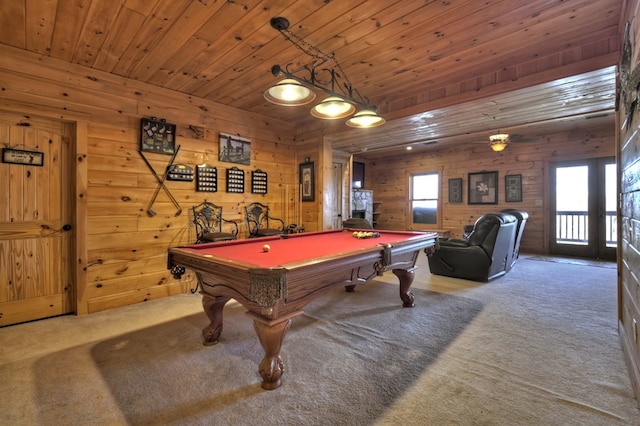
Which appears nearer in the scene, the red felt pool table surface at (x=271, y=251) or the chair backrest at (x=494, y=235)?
the red felt pool table surface at (x=271, y=251)

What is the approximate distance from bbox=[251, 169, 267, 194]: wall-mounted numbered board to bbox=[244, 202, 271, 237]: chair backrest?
0.21 meters

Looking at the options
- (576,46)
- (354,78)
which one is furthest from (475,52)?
(354,78)

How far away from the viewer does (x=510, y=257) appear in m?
4.64

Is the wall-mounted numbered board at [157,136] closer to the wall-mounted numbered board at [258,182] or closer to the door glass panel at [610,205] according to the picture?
the wall-mounted numbered board at [258,182]

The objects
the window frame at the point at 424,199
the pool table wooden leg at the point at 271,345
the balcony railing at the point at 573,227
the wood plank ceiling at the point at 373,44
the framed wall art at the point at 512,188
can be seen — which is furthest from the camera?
the window frame at the point at 424,199

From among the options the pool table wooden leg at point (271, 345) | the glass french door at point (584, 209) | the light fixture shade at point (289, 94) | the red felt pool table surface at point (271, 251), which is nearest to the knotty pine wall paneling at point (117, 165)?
the red felt pool table surface at point (271, 251)

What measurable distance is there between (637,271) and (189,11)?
3355mm

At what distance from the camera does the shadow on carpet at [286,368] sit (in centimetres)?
152

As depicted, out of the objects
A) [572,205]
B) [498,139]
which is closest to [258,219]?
[498,139]

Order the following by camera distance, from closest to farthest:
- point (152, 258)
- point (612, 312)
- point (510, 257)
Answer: point (612, 312), point (152, 258), point (510, 257)

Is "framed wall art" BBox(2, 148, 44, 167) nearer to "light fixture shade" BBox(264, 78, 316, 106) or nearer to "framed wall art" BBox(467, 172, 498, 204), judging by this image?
"light fixture shade" BBox(264, 78, 316, 106)

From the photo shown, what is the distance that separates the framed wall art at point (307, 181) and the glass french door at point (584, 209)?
17.2 ft

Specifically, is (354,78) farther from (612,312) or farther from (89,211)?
(612,312)

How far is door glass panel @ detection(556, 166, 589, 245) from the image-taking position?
597 cm
